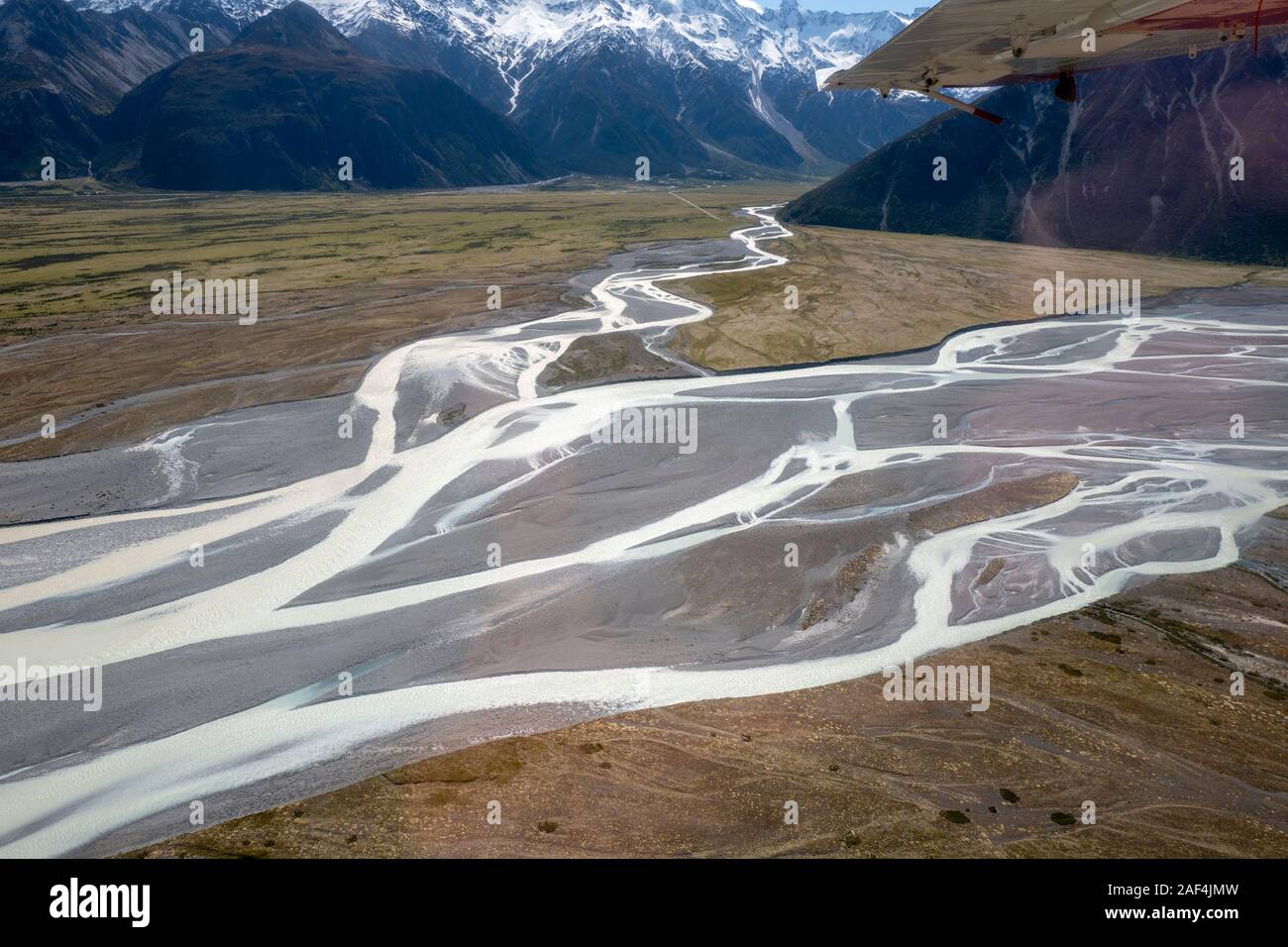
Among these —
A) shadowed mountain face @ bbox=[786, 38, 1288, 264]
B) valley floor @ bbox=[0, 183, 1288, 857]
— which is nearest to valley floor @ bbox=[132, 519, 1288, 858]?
valley floor @ bbox=[0, 183, 1288, 857]

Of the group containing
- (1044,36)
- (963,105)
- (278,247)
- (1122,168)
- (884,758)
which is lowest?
(884,758)

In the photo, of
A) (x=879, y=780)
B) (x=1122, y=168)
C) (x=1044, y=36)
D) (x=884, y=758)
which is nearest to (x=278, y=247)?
(x=1044, y=36)

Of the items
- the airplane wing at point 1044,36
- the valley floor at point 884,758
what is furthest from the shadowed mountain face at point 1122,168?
the airplane wing at point 1044,36

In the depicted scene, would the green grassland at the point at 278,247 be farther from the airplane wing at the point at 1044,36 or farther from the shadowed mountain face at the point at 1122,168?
the airplane wing at the point at 1044,36

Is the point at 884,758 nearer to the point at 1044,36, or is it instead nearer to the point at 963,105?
the point at 963,105
